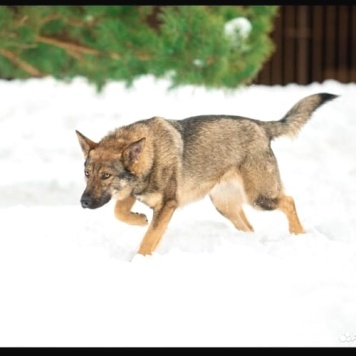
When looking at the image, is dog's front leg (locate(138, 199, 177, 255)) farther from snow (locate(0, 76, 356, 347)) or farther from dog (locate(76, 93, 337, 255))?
snow (locate(0, 76, 356, 347))

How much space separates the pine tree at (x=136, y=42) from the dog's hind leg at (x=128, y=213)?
2.41 metres

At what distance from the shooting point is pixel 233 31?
336 inches

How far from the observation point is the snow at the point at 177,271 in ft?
13.3

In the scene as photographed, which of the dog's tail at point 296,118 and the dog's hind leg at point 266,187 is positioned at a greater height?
the dog's tail at point 296,118

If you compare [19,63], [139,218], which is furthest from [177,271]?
[19,63]

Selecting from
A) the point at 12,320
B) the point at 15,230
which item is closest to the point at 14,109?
the point at 15,230

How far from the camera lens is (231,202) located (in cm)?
641

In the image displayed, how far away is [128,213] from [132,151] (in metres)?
0.55

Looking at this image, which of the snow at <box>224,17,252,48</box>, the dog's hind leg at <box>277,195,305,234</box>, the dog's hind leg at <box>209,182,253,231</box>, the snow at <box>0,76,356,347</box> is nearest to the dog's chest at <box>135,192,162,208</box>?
the snow at <box>0,76,356,347</box>

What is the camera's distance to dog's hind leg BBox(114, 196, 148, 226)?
582 centimetres

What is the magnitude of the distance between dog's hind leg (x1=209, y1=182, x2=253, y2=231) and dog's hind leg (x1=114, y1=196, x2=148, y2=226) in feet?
2.03

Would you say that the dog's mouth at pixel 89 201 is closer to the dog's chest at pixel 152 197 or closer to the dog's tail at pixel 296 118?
the dog's chest at pixel 152 197

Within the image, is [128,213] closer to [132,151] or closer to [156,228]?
[156,228]

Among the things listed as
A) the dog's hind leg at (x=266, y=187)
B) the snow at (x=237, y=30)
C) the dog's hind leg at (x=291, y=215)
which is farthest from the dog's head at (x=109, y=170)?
the snow at (x=237, y=30)
